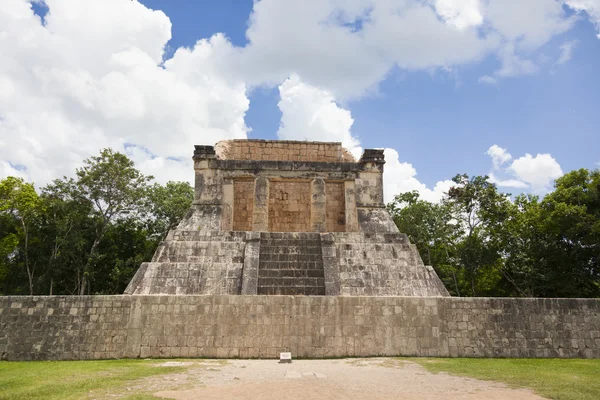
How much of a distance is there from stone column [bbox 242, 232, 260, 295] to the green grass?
278 centimetres

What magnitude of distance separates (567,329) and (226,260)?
26.2 ft

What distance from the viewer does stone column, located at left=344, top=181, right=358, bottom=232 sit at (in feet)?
49.3

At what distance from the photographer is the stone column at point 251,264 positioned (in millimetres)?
10052

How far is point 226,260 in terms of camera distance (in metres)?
11.2

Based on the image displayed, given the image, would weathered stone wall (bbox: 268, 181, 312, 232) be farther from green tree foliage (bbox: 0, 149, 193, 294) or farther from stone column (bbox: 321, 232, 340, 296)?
green tree foliage (bbox: 0, 149, 193, 294)

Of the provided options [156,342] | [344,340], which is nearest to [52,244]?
[156,342]

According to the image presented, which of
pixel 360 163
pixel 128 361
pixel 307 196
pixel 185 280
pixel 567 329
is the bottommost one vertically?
pixel 128 361

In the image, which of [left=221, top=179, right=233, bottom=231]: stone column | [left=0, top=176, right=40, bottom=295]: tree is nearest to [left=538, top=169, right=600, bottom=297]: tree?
[left=221, top=179, right=233, bottom=231]: stone column

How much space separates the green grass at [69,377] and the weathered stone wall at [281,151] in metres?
9.80

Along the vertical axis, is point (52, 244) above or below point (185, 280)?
above

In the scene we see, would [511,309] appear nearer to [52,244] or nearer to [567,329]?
[567,329]

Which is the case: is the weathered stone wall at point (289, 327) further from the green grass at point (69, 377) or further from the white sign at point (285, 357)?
the green grass at point (69, 377)

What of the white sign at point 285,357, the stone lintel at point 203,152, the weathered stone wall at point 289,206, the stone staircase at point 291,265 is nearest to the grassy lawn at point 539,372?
the white sign at point 285,357

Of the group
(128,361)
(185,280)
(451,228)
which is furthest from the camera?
(451,228)
